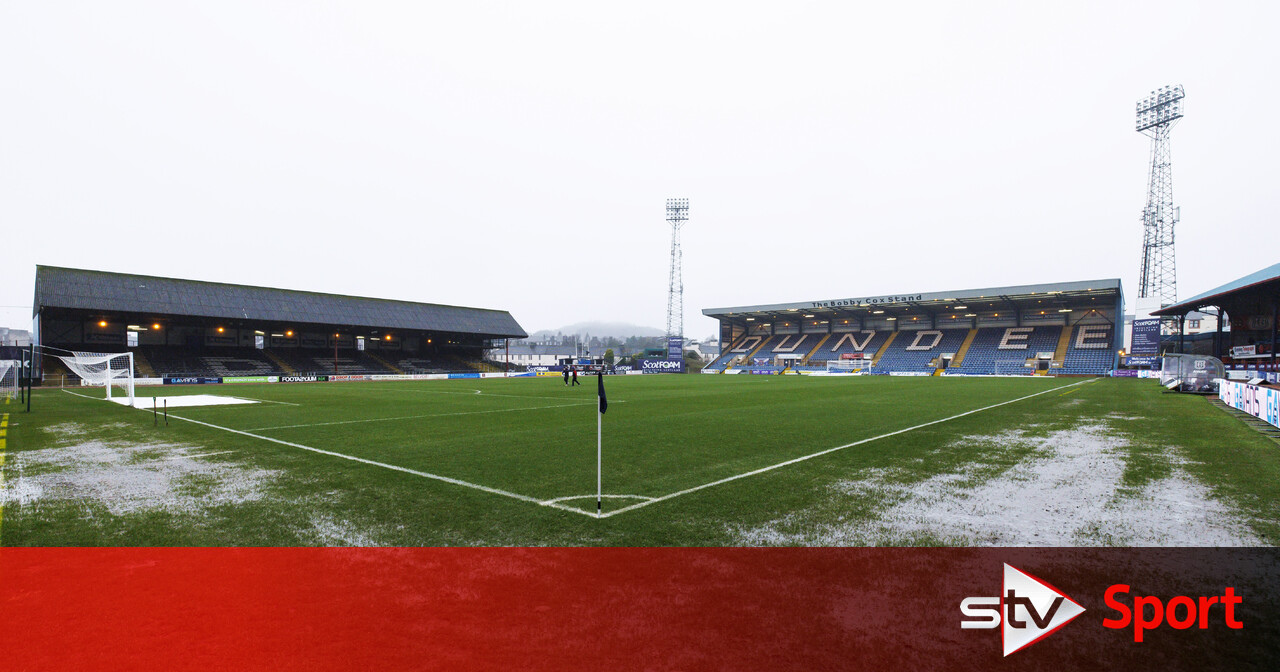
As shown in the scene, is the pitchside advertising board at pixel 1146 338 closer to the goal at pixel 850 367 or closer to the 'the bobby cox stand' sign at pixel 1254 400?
the goal at pixel 850 367

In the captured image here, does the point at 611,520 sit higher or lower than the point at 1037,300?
lower

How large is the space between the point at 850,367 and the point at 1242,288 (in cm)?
3678

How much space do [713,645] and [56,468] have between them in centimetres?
1142

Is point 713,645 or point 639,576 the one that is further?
point 639,576

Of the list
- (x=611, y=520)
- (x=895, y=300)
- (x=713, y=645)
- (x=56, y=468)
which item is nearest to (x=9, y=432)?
(x=56, y=468)

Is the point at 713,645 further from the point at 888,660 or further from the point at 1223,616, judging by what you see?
the point at 1223,616

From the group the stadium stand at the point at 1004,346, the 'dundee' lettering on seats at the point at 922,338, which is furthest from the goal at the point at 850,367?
the stadium stand at the point at 1004,346

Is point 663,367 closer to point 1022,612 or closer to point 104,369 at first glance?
point 104,369

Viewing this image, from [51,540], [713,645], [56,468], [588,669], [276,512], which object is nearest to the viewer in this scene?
[588,669]

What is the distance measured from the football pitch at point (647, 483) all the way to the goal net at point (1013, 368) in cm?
4715

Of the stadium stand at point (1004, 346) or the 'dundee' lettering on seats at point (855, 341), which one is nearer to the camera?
the stadium stand at point (1004, 346)

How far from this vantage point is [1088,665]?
9.93ft

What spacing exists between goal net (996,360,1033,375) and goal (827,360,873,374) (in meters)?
12.7

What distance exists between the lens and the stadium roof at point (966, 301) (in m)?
54.5
